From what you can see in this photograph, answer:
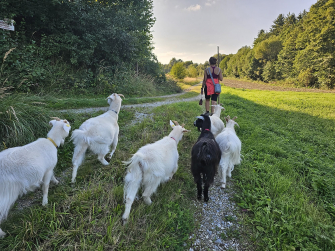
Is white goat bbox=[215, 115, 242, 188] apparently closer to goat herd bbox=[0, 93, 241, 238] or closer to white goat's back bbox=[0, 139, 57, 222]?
goat herd bbox=[0, 93, 241, 238]

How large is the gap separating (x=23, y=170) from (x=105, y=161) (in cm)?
177

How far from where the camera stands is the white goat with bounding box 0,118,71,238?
2.33m

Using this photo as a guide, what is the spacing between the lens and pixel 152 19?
17.5m

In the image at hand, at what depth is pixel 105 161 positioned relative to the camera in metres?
4.12

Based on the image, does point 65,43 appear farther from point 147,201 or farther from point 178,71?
point 178,71

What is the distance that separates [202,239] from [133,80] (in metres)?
13.0

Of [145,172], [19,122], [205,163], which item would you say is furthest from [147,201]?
[19,122]

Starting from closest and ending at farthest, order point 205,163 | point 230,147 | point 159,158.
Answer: point 159,158
point 205,163
point 230,147

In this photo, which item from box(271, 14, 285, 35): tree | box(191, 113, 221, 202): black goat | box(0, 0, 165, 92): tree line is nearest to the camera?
box(191, 113, 221, 202): black goat

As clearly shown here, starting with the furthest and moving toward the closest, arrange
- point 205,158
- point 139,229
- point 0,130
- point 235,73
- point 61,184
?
point 235,73
point 0,130
point 61,184
point 205,158
point 139,229

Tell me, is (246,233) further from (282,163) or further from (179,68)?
(179,68)

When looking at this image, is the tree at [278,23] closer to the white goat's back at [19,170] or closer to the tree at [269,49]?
the tree at [269,49]

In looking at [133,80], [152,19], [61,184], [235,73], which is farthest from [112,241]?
[235,73]

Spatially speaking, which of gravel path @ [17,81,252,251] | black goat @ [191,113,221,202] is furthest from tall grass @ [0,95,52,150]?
black goat @ [191,113,221,202]
